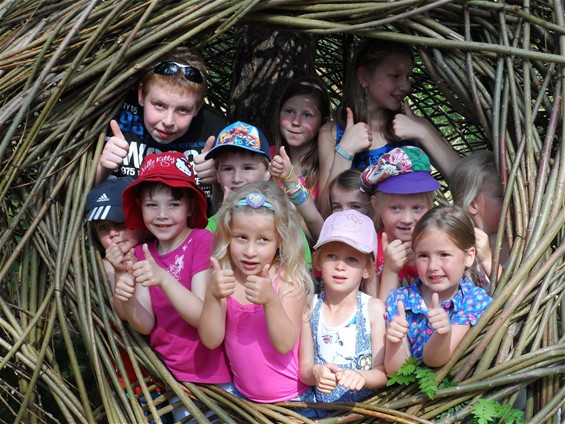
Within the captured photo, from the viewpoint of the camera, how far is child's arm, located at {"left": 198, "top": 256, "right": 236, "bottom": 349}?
2.32m

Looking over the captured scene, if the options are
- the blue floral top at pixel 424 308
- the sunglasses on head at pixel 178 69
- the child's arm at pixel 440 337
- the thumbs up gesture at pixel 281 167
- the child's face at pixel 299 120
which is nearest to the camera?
the child's arm at pixel 440 337

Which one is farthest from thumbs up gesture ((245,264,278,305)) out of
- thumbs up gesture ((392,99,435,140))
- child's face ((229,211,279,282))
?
thumbs up gesture ((392,99,435,140))

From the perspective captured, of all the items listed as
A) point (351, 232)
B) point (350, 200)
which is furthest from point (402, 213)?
point (351, 232)

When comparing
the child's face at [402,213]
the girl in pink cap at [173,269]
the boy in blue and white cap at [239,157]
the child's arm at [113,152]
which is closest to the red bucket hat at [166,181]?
the girl in pink cap at [173,269]

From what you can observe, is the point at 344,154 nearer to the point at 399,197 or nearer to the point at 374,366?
the point at 399,197

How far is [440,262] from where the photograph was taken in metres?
2.43

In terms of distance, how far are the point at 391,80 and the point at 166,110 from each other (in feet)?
3.02

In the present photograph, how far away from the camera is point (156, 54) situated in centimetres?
263

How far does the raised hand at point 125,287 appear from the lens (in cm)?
240

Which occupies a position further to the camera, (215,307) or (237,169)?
(237,169)

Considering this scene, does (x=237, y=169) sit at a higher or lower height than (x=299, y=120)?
lower

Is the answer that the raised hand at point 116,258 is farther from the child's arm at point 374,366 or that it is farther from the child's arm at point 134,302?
the child's arm at point 374,366

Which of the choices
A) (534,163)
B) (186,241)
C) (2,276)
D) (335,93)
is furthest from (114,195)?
(335,93)

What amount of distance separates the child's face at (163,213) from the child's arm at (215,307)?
0.24 metres
